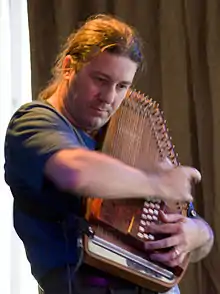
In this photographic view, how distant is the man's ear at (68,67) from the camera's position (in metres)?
1.47

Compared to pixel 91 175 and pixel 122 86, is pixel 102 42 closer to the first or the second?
pixel 122 86

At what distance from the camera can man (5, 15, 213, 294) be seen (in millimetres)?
1199

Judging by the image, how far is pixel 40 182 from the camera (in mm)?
1239

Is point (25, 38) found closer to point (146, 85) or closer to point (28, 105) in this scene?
point (146, 85)

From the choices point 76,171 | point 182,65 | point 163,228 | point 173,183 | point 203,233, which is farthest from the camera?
point 182,65

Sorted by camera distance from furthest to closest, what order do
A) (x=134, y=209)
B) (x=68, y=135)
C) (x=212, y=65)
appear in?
1. (x=212, y=65)
2. (x=134, y=209)
3. (x=68, y=135)

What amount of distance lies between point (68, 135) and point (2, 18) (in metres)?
1.18

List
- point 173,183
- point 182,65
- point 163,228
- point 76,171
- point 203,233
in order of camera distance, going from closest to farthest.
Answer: point 76,171
point 173,183
point 163,228
point 203,233
point 182,65

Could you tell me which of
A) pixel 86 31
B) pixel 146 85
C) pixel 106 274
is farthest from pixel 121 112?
pixel 146 85

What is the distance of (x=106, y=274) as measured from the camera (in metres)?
1.34

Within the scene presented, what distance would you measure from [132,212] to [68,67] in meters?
0.37

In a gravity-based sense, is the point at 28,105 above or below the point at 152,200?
above

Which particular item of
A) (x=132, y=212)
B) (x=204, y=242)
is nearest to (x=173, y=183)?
(x=132, y=212)

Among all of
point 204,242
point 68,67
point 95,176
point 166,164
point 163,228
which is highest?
point 68,67
